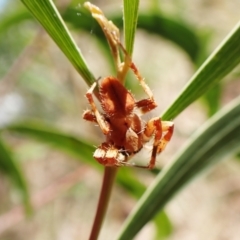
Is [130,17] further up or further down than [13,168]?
further up

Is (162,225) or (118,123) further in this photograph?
(162,225)

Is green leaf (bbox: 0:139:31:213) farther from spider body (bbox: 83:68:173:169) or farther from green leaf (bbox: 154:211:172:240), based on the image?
spider body (bbox: 83:68:173:169)

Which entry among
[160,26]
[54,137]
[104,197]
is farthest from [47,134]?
[104,197]

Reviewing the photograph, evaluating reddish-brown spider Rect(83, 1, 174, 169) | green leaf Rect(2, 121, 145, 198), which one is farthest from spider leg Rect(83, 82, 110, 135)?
green leaf Rect(2, 121, 145, 198)

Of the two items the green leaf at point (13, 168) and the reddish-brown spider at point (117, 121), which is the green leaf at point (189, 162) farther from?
the green leaf at point (13, 168)

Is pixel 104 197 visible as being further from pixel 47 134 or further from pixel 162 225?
pixel 162 225

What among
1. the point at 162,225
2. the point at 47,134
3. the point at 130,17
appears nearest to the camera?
the point at 130,17

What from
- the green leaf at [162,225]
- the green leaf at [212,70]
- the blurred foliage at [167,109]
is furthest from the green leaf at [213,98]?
the green leaf at [212,70]
